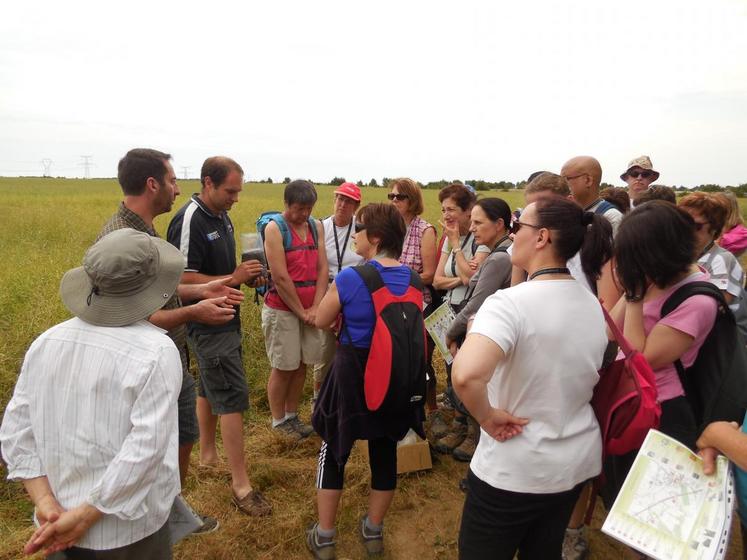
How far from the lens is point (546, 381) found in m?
1.57

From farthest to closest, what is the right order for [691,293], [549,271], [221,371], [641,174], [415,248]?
[641,174], [415,248], [221,371], [691,293], [549,271]

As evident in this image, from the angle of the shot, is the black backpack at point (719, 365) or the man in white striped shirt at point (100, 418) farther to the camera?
the black backpack at point (719, 365)

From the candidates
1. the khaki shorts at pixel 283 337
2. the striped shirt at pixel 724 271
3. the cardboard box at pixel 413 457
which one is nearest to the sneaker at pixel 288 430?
the khaki shorts at pixel 283 337

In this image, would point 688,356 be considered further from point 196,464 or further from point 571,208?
point 196,464

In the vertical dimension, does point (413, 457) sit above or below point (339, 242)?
below

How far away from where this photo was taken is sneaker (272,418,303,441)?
3.92m

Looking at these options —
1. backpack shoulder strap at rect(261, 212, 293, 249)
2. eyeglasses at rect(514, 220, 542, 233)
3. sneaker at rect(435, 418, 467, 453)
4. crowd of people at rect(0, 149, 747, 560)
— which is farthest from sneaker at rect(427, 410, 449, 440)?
eyeglasses at rect(514, 220, 542, 233)

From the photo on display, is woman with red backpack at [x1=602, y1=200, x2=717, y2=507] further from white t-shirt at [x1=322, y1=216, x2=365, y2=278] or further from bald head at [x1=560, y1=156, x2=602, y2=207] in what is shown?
white t-shirt at [x1=322, y1=216, x2=365, y2=278]

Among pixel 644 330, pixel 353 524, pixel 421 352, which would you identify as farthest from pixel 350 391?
pixel 644 330

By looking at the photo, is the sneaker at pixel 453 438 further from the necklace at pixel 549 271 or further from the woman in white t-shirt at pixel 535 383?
the necklace at pixel 549 271

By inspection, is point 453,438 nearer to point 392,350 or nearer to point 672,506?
point 392,350

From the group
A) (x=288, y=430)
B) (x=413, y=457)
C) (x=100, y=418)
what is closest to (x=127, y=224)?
(x=100, y=418)

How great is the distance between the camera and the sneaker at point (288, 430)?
3.92 m

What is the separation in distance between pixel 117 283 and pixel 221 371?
1575mm
